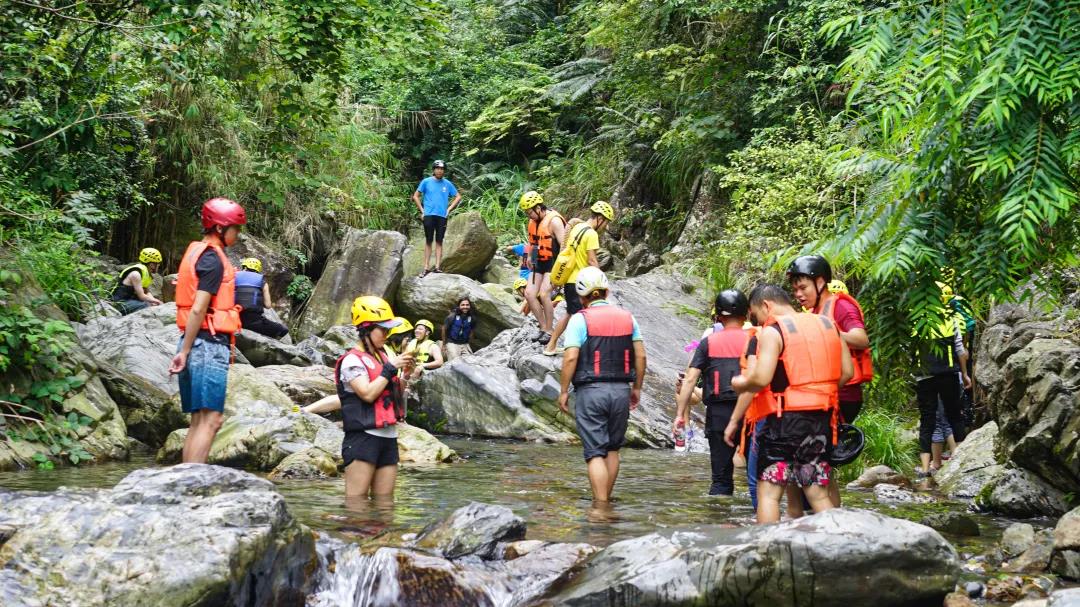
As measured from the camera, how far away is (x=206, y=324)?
22.7 ft

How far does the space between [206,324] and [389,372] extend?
49.3 inches

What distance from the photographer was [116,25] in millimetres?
9484

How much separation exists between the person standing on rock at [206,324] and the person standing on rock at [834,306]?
12.2 ft

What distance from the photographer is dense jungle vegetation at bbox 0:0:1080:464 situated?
5.59 m

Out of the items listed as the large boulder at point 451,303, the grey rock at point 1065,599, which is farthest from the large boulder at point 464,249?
the grey rock at point 1065,599

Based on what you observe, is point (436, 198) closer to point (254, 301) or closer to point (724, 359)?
point (254, 301)

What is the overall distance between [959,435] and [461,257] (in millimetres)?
12818

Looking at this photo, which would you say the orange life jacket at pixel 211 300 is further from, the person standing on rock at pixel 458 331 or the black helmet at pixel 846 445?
the person standing on rock at pixel 458 331

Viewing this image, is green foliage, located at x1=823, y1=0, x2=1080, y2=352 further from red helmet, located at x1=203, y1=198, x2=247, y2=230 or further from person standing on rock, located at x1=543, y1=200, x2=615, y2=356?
person standing on rock, located at x1=543, y1=200, x2=615, y2=356

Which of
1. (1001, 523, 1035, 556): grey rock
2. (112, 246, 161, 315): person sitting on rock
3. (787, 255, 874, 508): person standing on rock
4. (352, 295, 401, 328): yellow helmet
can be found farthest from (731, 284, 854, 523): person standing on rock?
(112, 246, 161, 315): person sitting on rock

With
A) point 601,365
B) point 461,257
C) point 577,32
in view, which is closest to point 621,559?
point 601,365

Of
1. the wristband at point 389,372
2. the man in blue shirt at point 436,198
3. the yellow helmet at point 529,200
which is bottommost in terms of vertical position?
the wristband at point 389,372

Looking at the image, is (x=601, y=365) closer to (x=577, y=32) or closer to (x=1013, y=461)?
(x=1013, y=461)

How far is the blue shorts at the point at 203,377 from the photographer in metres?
6.93
